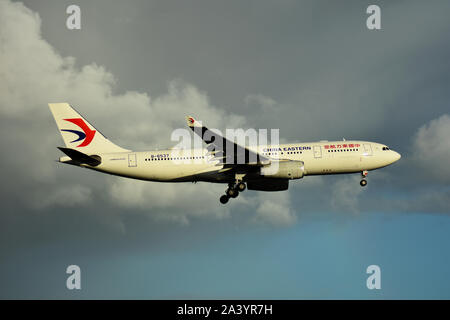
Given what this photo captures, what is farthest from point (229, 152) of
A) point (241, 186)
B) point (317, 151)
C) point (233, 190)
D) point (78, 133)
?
point (78, 133)

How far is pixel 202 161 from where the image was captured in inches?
1795

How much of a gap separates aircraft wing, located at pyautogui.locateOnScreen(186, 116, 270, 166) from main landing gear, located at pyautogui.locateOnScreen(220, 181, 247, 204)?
3374mm

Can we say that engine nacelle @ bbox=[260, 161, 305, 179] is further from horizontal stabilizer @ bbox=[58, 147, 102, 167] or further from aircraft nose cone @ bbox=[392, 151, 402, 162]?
horizontal stabilizer @ bbox=[58, 147, 102, 167]

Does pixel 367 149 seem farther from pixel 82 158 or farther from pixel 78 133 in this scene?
pixel 78 133

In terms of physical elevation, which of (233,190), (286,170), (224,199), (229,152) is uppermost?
(229,152)

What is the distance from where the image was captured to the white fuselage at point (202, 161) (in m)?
45.4

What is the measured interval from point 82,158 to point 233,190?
1522cm

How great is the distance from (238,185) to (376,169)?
47.2ft

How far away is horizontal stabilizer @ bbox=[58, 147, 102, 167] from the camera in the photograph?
4328 centimetres

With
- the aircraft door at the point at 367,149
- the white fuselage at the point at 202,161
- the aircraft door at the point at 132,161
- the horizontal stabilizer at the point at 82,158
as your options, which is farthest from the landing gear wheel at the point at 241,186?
the horizontal stabilizer at the point at 82,158

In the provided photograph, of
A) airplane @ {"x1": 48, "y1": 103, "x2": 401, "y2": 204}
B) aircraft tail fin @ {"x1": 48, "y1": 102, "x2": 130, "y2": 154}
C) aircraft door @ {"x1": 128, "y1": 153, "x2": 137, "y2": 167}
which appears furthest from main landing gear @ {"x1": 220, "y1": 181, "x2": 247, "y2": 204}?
aircraft tail fin @ {"x1": 48, "y1": 102, "x2": 130, "y2": 154}

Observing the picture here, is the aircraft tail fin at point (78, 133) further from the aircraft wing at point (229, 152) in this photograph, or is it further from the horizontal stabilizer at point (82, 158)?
the aircraft wing at point (229, 152)

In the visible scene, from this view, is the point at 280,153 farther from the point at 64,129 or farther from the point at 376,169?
the point at 64,129
